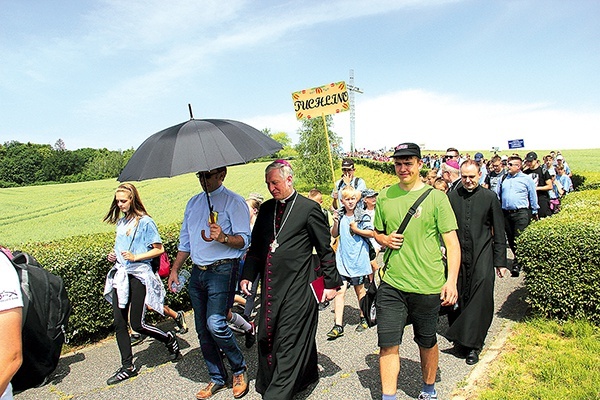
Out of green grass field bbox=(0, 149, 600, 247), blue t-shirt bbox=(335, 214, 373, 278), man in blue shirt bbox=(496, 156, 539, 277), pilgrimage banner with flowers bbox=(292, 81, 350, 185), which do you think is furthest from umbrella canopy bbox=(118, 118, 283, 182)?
green grass field bbox=(0, 149, 600, 247)

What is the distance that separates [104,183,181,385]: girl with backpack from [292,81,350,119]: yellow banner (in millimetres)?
6571

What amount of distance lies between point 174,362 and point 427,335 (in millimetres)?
2924

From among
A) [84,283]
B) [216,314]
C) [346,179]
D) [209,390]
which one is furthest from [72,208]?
[216,314]

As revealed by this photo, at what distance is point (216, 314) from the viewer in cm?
399

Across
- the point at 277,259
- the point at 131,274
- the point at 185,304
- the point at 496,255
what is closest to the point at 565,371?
the point at 496,255

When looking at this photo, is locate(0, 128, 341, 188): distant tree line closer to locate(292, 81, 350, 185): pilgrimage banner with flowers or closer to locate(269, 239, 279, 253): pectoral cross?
locate(292, 81, 350, 185): pilgrimage banner with flowers

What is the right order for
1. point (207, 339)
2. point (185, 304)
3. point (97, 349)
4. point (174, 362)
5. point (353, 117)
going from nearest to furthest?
point (207, 339) < point (174, 362) < point (97, 349) < point (185, 304) < point (353, 117)

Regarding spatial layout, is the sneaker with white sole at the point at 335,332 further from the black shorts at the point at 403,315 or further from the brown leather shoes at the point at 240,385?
the black shorts at the point at 403,315

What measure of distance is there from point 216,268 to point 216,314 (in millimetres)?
411

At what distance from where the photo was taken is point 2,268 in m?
1.75

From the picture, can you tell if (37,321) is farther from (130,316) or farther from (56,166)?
(56,166)

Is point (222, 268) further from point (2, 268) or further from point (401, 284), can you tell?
point (2, 268)

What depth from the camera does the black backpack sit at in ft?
6.37

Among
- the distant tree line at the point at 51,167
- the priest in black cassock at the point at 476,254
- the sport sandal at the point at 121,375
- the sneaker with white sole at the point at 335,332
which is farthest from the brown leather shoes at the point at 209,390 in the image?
the distant tree line at the point at 51,167
